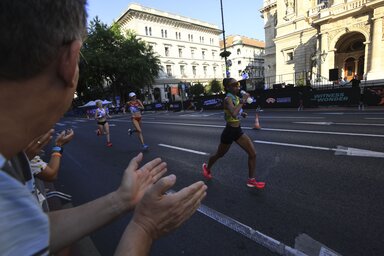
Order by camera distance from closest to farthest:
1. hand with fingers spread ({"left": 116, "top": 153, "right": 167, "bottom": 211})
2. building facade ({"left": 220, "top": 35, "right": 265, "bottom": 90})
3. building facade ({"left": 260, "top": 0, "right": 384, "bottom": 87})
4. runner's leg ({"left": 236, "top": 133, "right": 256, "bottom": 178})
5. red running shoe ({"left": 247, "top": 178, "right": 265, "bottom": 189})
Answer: hand with fingers spread ({"left": 116, "top": 153, "right": 167, "bottom": 211})
red running shoe ({"left": 247, "top": 178, "right": 265, "bottom": 189})
runner's leg ({"left": 236, "top": 133, "right": 256, "bottom": 178})
building facade ({"left": 260, "top": 0, "right": 384, "bottom": 87})
building facade ({"left": 220, "top": 35, "right": 265, "bottom": 90})

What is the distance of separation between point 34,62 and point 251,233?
2.98 metres

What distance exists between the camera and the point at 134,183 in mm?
1565

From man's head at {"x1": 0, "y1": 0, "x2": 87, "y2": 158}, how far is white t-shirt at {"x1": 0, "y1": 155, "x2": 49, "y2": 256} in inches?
6.3

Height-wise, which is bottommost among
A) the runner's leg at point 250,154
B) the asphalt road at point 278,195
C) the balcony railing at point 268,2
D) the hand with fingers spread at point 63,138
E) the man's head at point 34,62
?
the asphalt road at point 278,195

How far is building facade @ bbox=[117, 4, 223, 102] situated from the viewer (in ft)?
174

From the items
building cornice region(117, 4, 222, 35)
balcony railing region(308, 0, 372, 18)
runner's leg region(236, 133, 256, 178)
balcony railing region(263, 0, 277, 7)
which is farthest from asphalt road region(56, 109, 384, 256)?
building cornice region(117, 4, 222, 35)

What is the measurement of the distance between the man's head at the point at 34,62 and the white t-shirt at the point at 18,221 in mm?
161

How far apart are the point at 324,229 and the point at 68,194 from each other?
4.36 metres

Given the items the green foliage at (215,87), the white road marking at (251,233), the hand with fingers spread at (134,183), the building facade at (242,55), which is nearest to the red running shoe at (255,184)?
the white road marking at (251,233)

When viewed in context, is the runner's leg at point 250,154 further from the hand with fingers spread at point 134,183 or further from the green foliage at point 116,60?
the green foliage at point 116,60

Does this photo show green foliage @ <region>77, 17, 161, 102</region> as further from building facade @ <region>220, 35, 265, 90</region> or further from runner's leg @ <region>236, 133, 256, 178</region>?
building facade @ <region>220, 35, 265, 90</region>

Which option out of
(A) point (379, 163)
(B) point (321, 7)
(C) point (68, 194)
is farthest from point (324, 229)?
(B) point (321, 7)

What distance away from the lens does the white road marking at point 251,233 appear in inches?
108

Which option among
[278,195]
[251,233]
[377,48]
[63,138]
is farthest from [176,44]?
[251,233]
